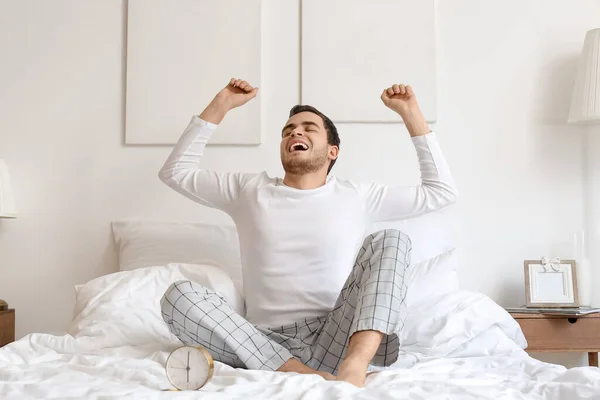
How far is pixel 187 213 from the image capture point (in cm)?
290

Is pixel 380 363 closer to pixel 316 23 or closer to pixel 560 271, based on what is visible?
pixel 560 271

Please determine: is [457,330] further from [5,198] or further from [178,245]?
[5,198]

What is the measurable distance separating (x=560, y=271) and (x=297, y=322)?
4.00 ft

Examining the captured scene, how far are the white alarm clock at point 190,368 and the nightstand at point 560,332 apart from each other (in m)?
1.50

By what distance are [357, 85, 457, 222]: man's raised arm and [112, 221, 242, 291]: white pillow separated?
0.65 meters

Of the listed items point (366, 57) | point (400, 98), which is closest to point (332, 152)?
point (400, 98)

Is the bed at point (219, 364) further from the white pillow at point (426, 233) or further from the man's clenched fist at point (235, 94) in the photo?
the man's clenched fist at point (235, 94)

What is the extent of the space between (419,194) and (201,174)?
71cm

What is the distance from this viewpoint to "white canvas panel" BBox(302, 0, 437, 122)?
114 inches

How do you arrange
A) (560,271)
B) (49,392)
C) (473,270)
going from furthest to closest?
(473,270), (560,271), (49,392)

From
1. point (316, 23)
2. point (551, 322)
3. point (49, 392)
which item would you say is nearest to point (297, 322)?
point (49, 392)

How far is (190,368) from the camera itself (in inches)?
52.0

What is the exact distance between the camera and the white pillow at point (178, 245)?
2.67 m

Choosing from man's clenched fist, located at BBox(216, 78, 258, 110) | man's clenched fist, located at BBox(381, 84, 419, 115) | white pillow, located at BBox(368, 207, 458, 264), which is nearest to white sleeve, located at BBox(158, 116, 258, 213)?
man's clenched fist, located at BBox(216, 78, 258, 110)
